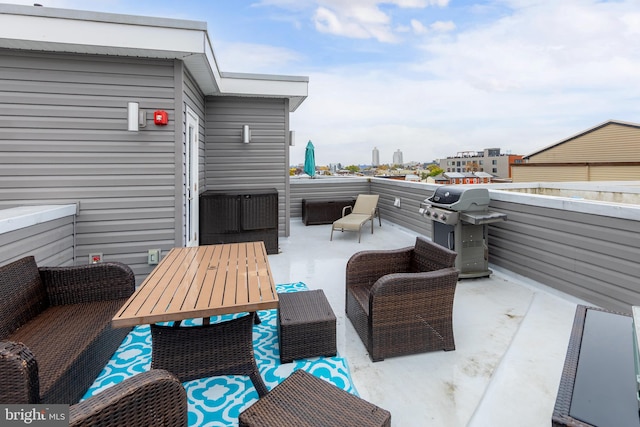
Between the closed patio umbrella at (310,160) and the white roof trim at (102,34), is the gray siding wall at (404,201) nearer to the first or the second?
the closed patio umbrella at (310,160)

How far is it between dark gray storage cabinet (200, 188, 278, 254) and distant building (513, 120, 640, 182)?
13005 millimetres

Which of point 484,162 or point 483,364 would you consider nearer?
point 483,364

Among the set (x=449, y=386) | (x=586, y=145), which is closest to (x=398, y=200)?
(x=449, y=386)

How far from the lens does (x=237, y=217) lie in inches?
198

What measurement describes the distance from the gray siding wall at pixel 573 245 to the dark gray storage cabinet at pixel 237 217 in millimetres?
3111

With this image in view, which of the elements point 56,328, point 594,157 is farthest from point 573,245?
point 594,157

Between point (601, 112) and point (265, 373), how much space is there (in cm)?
2662

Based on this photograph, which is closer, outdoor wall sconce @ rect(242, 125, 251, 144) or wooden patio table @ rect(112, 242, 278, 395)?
wooden patio table @ rect(112, 242, 278, 395)

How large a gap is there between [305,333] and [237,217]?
9.98 feet

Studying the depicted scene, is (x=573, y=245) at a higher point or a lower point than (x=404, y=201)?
lower

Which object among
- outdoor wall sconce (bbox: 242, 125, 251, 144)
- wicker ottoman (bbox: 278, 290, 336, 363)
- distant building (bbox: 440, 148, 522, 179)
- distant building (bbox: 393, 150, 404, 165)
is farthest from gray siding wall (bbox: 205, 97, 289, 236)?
distant building (bbox: 440, 148, 522, 179)

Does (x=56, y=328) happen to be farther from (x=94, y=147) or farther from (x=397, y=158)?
(x=397, y=158)

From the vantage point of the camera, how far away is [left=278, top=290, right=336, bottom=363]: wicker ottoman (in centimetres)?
227

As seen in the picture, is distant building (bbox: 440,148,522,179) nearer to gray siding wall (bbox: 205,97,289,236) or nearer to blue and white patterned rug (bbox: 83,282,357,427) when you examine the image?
gray siding wall (bbox: 205,97,289,236)
